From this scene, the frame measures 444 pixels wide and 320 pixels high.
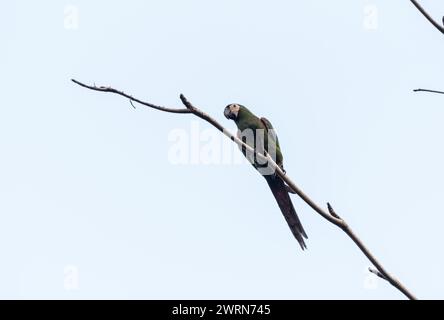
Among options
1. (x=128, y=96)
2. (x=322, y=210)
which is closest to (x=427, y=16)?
(x=322, y=210)

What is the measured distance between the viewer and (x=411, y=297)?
2.93m

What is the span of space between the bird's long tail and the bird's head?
46.2 inches

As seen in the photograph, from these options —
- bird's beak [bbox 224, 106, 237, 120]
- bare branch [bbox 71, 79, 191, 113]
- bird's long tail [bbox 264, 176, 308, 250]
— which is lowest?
bird's long tail [bbox 264, 176, 308, 250]

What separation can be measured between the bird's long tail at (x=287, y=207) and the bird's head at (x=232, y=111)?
3.85 feet

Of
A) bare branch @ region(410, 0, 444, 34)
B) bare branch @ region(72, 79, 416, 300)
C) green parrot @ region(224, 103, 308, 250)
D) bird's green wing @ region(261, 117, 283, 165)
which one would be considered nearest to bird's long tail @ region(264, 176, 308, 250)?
green parrot @ region(224, 103, 308, 250)

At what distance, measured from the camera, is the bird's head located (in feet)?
26.5

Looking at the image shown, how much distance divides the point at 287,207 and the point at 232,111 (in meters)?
1.73

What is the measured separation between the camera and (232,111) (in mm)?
8078

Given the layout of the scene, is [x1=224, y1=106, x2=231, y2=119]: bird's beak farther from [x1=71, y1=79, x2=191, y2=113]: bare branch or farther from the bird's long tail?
[x1=71, y1=79, x2=191, y2=113]: bare branch
